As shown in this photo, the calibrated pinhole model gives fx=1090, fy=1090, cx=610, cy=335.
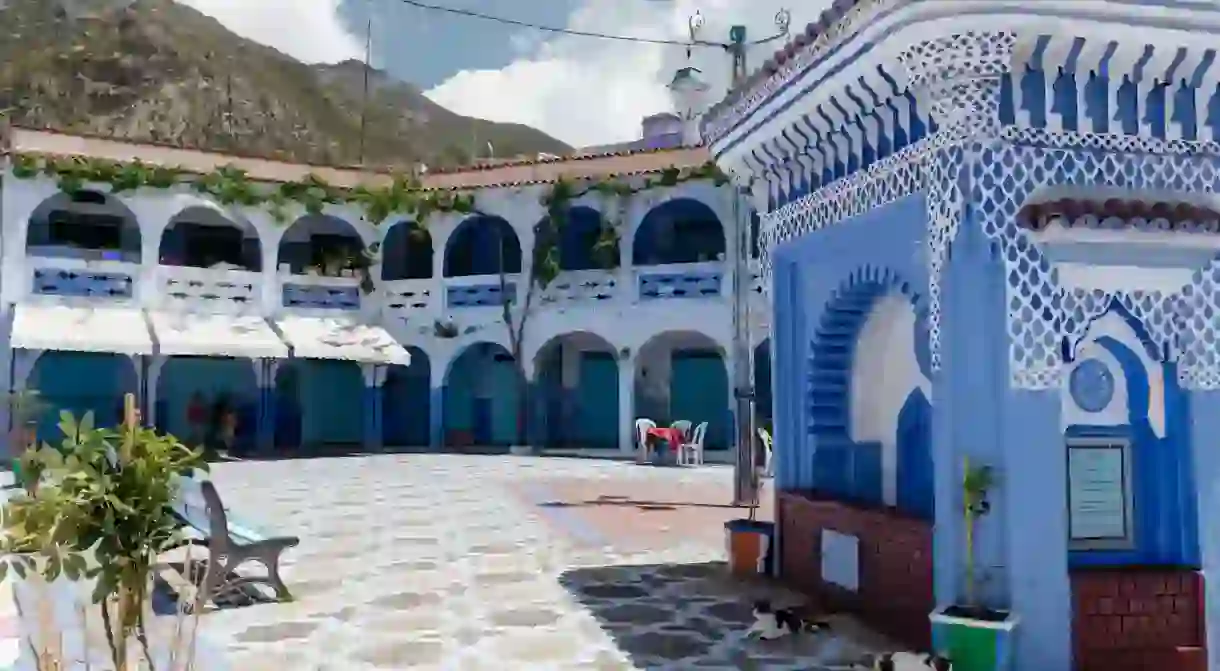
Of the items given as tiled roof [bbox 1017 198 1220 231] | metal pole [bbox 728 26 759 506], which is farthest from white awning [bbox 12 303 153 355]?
tiled roof [bbox 1017 198 1220 231]

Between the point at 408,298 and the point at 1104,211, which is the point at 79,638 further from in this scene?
the point at 408,298

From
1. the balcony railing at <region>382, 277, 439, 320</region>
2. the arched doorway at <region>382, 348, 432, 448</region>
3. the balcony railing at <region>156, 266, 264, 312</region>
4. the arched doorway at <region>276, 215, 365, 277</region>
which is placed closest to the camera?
the balcony railing at <region>156, 266, 264, 312</region>

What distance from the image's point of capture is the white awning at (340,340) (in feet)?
72.5

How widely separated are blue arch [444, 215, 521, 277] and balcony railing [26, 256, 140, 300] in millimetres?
6618

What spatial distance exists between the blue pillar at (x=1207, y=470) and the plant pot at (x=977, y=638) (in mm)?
1399

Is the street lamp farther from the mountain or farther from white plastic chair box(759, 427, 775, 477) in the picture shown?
the mountain

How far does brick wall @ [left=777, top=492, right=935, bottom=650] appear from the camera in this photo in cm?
670

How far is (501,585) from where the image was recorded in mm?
8781

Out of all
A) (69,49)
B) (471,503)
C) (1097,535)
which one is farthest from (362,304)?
(69,49)

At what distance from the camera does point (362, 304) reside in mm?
23984

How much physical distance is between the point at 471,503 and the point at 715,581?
19.7 feet

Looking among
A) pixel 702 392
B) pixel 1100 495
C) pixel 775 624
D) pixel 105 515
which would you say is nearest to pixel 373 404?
pixel 702 392

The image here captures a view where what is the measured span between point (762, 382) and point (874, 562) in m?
15.0

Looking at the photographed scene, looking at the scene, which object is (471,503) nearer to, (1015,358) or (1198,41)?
(1015,358)
